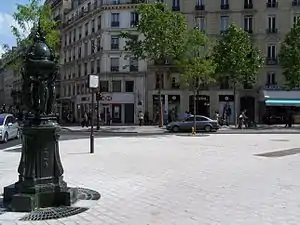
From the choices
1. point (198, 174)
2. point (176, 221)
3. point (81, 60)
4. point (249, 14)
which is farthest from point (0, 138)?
point (81, 60)

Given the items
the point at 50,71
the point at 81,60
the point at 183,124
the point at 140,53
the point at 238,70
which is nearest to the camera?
the point at 50,71

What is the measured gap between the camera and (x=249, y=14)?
2138 inches

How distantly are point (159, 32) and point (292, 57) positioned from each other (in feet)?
45.5

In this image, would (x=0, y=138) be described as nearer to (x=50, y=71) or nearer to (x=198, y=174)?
(x=198, y=174)

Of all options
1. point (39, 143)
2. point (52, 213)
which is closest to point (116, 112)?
point (39, 143)

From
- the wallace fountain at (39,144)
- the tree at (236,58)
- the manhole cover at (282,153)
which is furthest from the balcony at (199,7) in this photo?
the wallace fountain at (39,144)

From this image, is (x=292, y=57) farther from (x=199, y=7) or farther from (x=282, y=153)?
(x=282, y=153)

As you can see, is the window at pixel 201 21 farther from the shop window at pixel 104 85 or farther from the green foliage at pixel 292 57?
the shop window at pixel 104 85

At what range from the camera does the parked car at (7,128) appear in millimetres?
24094

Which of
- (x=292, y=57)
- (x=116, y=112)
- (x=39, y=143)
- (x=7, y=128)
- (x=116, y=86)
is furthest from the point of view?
(x=116, y=86)

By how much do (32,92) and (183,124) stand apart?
2769 cm

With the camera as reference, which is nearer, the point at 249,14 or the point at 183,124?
the point at 183,124

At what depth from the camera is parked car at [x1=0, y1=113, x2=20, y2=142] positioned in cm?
2409

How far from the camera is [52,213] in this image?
7.04 m
